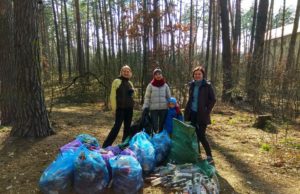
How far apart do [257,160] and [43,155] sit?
4.03m

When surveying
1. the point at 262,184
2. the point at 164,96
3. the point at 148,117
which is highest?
the point at 164,96

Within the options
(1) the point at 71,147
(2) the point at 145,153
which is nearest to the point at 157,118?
(2) the point at 145,153

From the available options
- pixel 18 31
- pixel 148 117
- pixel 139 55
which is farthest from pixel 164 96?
pixel 139 55

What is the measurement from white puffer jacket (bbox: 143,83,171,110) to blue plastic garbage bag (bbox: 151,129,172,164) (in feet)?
2.84

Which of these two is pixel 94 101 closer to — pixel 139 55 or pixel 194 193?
pixel 139 55

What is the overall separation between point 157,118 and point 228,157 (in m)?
1.62

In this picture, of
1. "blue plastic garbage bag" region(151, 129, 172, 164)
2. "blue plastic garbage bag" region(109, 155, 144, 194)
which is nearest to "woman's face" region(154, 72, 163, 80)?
"blue plastic garbage bag" region(151, 129, 172, 164)

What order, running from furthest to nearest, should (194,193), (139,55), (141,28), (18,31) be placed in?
(139,55)
(141,28)
(18,31)
(194,193)

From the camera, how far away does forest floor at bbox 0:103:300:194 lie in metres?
4.59

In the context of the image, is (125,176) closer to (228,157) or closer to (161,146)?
(161,146)

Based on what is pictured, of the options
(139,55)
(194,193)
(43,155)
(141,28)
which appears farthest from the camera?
(139,55)

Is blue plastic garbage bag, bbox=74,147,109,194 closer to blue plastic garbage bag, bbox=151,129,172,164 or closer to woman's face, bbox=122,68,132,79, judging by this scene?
blue plastic garbage bag, bbox=151,129,172,164

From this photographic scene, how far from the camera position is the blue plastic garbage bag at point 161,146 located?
500 cm

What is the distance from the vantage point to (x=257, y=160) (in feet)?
19.6
